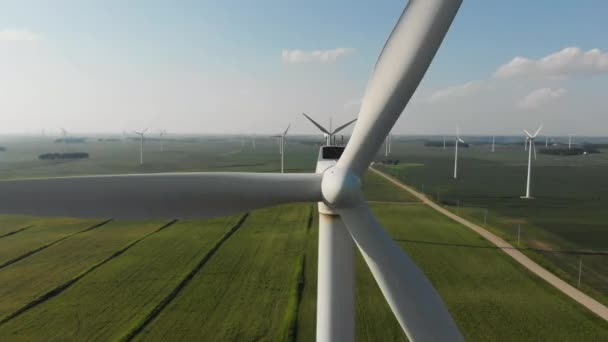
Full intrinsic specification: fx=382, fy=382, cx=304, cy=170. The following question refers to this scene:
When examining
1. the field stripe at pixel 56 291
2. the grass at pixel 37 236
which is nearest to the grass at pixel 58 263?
the field stripe at pixel 56 291

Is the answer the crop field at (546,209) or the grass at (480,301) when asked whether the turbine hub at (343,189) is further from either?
the crop field at (546,209)

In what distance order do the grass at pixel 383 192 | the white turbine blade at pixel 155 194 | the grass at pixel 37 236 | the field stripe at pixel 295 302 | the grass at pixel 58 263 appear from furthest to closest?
the grass at pixel 383 192 < the grass at pixel 37 236 < the grass at pixel 58 263 < the field stripe at pixel 295 302 < the white turbine blade at pixel 155 194

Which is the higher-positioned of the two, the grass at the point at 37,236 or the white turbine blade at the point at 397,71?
the white turbine blade at the point at 397,71

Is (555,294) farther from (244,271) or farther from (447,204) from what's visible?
(447,204)

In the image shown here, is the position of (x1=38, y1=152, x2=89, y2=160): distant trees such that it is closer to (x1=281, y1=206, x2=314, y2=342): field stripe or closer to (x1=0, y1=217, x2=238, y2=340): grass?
(x1=0, y1=217, x2=238, y2=340): grass

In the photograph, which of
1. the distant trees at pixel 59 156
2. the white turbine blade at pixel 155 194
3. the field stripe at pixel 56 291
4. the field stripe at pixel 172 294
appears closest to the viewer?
the white turbine blade at pixel 155 194
